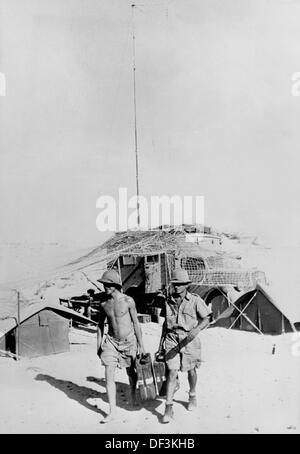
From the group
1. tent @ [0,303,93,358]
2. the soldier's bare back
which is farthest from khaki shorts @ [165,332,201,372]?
tent @ [0,303,93,358]

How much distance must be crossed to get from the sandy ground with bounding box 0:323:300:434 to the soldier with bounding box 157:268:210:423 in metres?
0.45

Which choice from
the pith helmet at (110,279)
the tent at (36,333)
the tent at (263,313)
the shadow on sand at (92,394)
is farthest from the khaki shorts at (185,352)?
the tent at (263,313)

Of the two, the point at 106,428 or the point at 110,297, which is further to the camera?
the point at 110,297

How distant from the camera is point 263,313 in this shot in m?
12.0

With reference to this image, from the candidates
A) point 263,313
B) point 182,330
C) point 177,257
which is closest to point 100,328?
point 182,330

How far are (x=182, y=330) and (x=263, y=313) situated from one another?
7096mm

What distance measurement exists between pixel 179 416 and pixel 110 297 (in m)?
1.58

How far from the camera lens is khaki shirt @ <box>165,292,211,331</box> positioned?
549 cm

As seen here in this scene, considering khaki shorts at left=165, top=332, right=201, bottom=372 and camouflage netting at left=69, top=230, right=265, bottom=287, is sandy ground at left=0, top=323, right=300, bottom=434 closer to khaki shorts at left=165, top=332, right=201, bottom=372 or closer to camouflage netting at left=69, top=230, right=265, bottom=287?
khaki shorts at left=165, top=332, right=201, bottom=372

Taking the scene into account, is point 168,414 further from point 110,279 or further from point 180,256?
point 180,256

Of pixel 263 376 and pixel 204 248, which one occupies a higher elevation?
pixel 204 248
